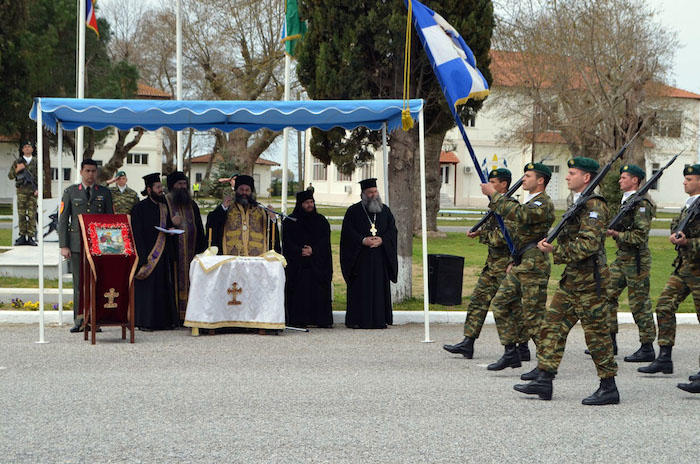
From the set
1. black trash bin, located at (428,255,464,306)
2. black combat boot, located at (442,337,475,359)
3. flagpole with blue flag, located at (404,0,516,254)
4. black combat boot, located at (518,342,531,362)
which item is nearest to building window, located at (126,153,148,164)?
black trash bin, located at (428,255,464,306)

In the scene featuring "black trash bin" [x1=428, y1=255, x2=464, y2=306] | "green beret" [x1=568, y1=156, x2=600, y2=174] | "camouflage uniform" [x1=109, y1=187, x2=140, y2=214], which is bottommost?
"black trash bin" [x1=428, y1=255, x2=464, y2=306]

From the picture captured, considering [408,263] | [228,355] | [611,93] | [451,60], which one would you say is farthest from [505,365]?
[611,93]

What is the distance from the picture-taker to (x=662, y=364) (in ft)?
28.1

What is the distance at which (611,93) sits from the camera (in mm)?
28484

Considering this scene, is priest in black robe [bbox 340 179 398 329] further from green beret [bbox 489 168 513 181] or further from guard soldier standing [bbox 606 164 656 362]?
guard soldier standing [bbox 606 164 656 362]

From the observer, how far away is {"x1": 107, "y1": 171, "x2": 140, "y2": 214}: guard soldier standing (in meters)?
15.4

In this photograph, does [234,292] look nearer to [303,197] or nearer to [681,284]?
[303,197]

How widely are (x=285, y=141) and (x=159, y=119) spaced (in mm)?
3321

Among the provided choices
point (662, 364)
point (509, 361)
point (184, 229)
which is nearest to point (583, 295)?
point (509, 361)

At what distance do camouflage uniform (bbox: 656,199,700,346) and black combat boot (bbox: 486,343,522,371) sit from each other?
4.69 ft

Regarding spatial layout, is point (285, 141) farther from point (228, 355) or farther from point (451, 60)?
point (228, 355)

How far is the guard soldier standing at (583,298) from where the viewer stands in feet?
23.0

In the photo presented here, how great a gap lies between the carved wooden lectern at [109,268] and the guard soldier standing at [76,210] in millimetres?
646

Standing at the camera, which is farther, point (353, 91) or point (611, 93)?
point (611, 93)
